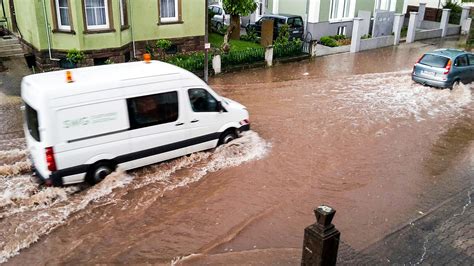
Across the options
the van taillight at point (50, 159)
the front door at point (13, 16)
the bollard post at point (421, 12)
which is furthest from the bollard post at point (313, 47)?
the van taillight at point (50, 159)

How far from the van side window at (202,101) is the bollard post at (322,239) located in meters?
5.16

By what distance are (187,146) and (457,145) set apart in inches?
294

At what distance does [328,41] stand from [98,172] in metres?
18.1

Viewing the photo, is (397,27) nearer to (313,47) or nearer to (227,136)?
(313,47)

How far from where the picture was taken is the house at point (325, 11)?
24438mm

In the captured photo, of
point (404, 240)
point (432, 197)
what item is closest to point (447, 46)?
point (432, 197)

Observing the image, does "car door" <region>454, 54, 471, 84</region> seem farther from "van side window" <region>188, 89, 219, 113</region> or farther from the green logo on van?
the green logo on van

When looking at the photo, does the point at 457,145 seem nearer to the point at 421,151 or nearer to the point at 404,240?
the point at 421,151

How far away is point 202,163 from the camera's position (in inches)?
402

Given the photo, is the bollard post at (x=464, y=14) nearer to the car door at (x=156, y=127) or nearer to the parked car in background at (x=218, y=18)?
the parked car in background at (x=218, y=18)

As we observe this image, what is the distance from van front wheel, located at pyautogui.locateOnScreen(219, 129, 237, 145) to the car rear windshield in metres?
9.59

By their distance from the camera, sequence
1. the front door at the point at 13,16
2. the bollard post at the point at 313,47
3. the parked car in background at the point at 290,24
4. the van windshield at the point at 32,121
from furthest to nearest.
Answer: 1. the parked car in background at the point at 290,24
2. the bollard post at the point at 313,47
3. the front door at the point at 13,16
4. the van windshield at the point at 32,121

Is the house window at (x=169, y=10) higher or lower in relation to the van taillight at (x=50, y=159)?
higher

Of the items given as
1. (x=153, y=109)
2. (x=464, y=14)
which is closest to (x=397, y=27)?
(x=464, y=14)
